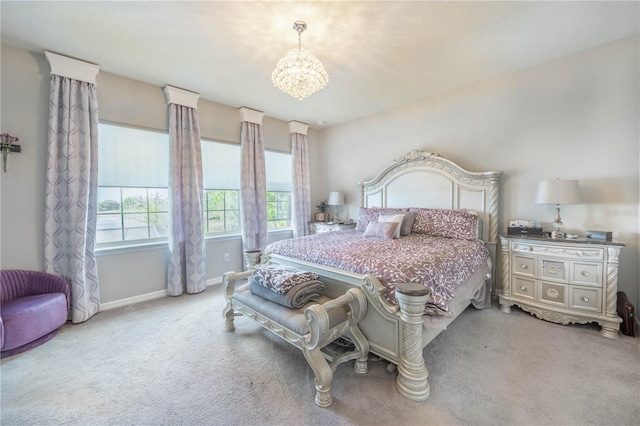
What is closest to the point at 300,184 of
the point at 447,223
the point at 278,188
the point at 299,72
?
the point at 278,188

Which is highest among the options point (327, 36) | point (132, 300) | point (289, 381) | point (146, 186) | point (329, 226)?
point (327, 36)

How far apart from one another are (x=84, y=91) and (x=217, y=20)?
1885 mm

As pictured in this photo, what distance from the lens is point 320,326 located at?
161 cm

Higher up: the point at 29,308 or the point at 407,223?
the point at 407,223

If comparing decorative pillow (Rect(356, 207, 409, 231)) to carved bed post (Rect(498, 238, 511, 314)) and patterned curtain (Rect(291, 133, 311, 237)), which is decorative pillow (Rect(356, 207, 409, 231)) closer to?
carved bed post (Rect(498, 238, 511, 314))

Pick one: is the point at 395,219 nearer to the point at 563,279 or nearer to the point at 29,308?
the point at 563,279

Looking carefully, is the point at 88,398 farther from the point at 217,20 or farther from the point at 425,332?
the point at 217,20

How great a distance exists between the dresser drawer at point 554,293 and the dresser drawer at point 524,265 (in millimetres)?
145

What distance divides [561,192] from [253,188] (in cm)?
393

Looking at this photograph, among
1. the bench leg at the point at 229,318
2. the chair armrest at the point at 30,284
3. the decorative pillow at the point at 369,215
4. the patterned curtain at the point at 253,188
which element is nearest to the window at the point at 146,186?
the patterned curtain at the point at 253,188

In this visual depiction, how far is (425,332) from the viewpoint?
1.92 meters

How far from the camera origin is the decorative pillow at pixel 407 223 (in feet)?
11.0

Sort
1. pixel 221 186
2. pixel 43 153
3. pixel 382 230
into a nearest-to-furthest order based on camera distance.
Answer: pixel 43 153 < pixel 382 230 < pixel 221 186

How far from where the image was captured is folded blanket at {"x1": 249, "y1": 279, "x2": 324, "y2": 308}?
6.48ft
